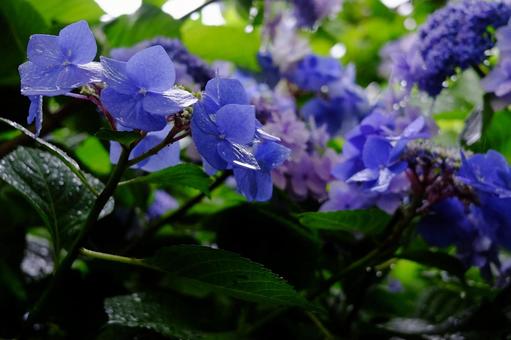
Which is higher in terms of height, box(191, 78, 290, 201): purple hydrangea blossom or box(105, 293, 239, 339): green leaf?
box(191, 78, 290, 201): purple hydrangea blossom

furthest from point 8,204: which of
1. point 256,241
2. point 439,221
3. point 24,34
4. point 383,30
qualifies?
point 383,30

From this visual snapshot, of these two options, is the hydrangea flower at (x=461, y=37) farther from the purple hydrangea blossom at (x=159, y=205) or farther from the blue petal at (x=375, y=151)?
the purple hydrangea blossom at (x=159, y=205)

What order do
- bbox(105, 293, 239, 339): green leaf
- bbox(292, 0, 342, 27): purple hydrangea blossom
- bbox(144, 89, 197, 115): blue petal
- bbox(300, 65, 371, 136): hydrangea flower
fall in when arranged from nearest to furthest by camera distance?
bbox(144, 89, 197, 115): blue petal, bbox(105, 293, 239, 339): green leaf, bbox(300, 65, 371, 136): hydrangea flower, bbox(292, 0, 342, 27): purple hydrangea blossom

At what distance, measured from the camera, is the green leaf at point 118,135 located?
47 centimetres

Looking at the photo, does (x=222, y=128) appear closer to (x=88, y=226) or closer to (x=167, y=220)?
(x=88, y=226)

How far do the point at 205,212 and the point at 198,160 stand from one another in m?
0.09

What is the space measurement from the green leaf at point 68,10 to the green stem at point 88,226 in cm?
45

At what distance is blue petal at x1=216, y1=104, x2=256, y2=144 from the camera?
0.49 metres

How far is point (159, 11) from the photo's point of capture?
98 cm

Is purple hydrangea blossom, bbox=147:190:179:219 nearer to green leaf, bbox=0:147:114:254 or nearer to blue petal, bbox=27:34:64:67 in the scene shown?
green leaf, bbox=0:147:114:254

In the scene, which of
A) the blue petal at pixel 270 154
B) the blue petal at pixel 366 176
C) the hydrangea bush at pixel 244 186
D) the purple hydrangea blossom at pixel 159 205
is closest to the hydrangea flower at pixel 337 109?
the hydrangea bush at pixel 244 186

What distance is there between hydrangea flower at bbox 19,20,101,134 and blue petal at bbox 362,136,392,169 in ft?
1.00

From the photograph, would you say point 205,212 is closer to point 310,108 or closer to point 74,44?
point 310,108

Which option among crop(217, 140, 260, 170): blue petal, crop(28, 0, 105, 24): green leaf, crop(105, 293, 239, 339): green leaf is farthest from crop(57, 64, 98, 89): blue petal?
crop(28, 0, 105, 24): green leaf
